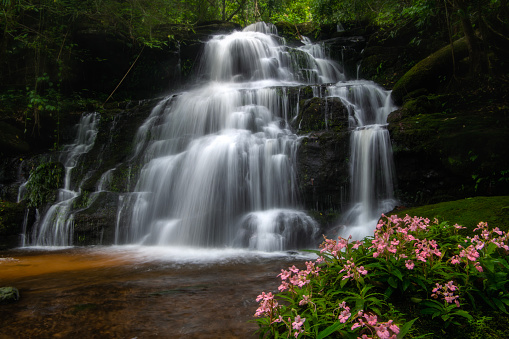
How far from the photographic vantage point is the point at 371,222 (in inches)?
278

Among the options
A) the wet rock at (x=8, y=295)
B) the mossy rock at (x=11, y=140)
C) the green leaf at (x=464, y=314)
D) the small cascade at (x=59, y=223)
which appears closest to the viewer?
the green leaf at (x=464, y=314)

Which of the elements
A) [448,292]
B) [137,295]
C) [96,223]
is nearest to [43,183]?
[96,223]

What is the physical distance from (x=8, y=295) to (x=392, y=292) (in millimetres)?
4042

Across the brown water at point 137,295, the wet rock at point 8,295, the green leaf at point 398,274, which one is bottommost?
the brown water at point 137,295

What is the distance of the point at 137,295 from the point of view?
3.85 m

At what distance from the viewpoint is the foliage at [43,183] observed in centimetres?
919

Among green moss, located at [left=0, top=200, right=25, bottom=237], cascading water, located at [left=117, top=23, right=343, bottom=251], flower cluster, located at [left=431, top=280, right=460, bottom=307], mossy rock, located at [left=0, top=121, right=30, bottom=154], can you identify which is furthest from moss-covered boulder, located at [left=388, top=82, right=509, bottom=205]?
mossy rock, located at [left=0, top=121, right=30, bottom=154]

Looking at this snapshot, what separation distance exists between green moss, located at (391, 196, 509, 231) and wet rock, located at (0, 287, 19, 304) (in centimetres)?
496

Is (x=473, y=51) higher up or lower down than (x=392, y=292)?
higher up

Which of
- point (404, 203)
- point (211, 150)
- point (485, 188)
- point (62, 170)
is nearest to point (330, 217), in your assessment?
point (404, 203)

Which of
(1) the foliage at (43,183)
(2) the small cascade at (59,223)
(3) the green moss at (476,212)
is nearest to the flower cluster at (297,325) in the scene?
(3) the green moss at (476,212)

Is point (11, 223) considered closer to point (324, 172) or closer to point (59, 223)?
point (59, 223)

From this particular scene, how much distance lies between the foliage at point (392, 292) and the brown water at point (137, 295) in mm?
756

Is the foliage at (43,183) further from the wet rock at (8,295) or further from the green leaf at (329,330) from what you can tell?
the green leaf at (329,330)
